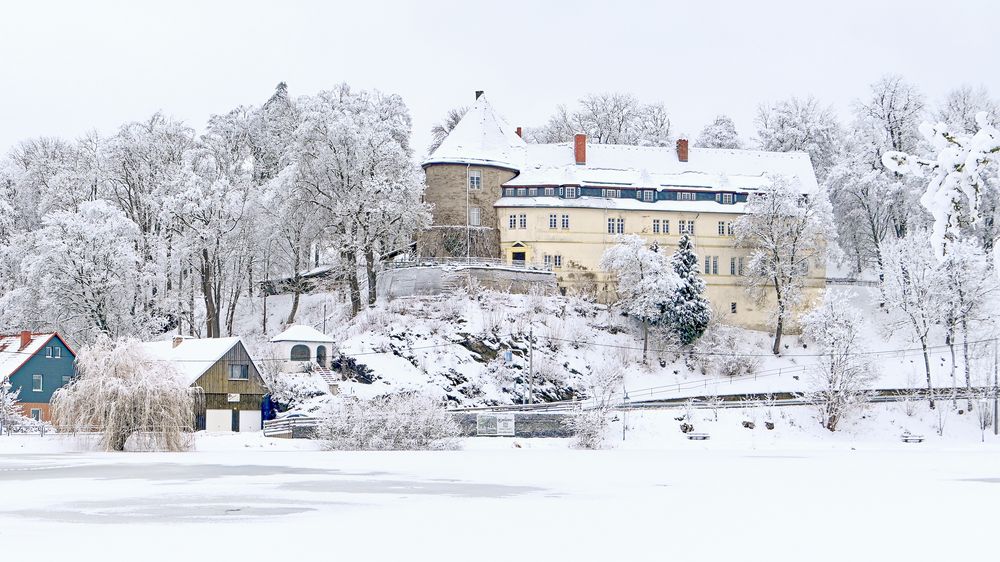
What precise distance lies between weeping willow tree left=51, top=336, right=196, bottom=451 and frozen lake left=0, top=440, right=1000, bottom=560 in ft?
19.8

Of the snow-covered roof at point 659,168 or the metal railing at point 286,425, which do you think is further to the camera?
the snow-covered roof at point 659,168

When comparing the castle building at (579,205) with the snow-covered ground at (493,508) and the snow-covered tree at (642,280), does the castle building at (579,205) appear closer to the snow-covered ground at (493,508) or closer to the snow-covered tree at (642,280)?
the snow-covered tree at (642,280)

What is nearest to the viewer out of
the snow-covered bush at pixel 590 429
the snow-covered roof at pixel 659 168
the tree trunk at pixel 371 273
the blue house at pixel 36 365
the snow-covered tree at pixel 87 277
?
the snow-covered bush at pixel 590 429

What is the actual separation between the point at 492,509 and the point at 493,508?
0.57 ft

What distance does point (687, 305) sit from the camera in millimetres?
67188

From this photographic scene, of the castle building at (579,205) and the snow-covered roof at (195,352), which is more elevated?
the castle building at (579,205)

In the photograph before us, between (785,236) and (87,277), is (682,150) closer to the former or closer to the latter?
(785,236)

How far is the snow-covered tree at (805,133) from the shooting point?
3538 inches

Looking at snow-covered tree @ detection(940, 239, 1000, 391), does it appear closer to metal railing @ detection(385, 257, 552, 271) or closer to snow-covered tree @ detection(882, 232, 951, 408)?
snow-covered tree @ detection(882, 232, 951, 408)

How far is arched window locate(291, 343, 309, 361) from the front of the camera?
5994cm

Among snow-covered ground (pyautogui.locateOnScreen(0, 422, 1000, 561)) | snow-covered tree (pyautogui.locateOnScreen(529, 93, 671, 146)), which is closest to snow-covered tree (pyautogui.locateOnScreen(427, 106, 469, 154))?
snow-covered tree (pyautogui.locateOnScreen(529, 93, 671, 146))

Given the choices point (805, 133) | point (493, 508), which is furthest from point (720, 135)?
point (493, 508)

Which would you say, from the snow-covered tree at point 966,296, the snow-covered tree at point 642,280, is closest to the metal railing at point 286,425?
the snow-covered tree at point 642,280

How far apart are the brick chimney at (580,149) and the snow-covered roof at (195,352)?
31.0 metres
